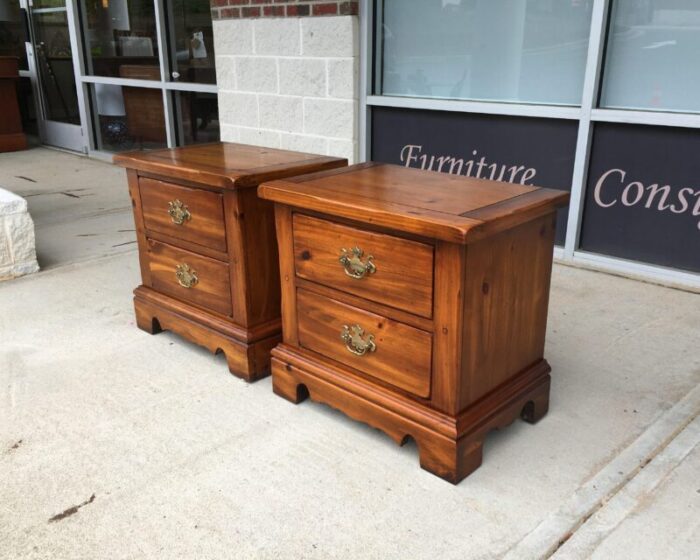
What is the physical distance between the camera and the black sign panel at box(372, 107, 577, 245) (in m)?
3.29

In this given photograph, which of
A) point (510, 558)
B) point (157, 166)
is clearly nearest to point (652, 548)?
point (510, 558)

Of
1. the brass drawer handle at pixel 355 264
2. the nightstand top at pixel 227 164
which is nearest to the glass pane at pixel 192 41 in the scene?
the nightstand top at pixel 227 164

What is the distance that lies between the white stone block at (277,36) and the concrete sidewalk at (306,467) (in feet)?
7.80

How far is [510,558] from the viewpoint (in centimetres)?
142

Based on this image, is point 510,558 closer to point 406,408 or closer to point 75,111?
point 406,408

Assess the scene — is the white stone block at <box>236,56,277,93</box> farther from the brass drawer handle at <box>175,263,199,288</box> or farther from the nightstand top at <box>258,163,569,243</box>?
the nightstand top at <box>258,163,569,243</box>

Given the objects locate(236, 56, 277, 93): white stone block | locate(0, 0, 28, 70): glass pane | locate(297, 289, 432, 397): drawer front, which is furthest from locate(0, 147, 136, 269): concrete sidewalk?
locate(0, 0, 28, 70): glass pane

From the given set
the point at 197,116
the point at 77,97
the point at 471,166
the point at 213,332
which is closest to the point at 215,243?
the point at 213,332

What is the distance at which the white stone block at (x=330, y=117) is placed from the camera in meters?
4.02

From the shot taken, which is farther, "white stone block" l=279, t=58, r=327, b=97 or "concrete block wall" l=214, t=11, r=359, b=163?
"white stone block" l=279, t=58, r=327, b=97

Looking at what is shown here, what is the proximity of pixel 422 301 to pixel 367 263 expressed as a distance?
0.60 feet

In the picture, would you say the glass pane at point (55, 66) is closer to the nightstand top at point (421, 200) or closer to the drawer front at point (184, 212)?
the drawer front at point (184, 212)

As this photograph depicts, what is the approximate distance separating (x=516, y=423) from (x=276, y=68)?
10.2ft

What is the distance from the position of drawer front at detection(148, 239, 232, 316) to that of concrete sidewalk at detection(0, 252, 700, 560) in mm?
209
